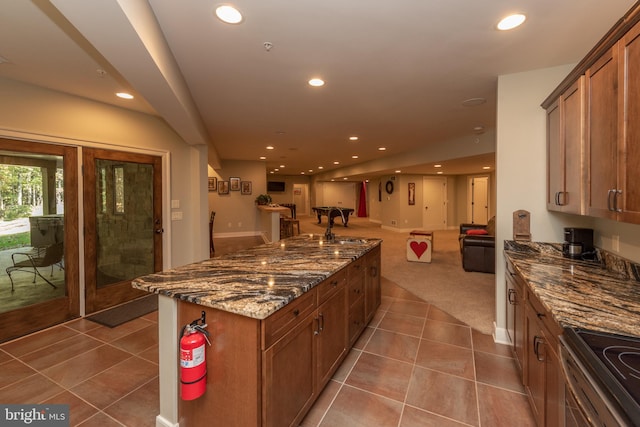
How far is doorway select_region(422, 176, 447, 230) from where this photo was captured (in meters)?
10.3

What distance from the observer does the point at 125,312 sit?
11.3ft

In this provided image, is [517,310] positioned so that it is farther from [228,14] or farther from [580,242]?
[228,14]

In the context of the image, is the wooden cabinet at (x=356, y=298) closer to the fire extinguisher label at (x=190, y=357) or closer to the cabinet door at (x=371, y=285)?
the cabinet door at (x=371, y=285)

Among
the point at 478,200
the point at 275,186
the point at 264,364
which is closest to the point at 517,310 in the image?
the point at 264,364

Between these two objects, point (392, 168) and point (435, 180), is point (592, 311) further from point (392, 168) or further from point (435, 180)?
point (435, 180)

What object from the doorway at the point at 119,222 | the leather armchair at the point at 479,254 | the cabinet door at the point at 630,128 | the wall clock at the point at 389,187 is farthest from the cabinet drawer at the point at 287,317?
the wall clock at the point at 389,187

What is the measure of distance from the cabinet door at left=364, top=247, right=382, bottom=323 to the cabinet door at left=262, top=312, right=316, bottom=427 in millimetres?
1210

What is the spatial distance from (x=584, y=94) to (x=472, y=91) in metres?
1.51

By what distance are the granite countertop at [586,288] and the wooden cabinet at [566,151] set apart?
424 mm

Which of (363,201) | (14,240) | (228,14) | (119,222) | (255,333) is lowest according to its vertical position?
(255,333)

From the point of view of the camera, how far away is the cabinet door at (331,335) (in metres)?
1.88

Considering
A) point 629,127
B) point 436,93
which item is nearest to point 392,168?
point 436,93

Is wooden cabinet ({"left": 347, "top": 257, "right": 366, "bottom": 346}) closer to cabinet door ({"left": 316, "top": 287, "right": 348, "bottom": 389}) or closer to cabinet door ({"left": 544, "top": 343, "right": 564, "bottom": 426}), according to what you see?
cabinet door ({"left": 316, "top": 287, "right": 348, "bottom": 389})

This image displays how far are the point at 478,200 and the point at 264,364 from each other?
11.0 m
